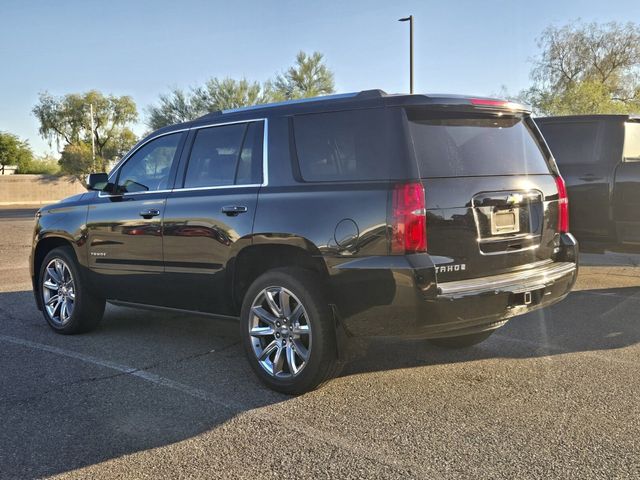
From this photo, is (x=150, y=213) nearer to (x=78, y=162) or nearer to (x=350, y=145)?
(x=350, y=145)

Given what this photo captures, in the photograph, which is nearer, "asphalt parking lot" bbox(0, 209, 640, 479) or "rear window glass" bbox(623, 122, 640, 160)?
"asphalt parking lot" bbox(0, 209, 640, 479)

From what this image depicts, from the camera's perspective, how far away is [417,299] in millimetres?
3500

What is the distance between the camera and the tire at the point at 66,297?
564 cm

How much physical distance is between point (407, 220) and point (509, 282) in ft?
2.87

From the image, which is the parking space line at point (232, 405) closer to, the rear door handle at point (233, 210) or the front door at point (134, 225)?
the front door at point (134, 225)

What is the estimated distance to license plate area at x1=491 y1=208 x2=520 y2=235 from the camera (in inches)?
154

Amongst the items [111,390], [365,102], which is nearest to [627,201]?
[365,102]

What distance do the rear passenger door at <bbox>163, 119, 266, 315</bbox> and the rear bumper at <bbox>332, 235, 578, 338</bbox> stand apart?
951 millimetres

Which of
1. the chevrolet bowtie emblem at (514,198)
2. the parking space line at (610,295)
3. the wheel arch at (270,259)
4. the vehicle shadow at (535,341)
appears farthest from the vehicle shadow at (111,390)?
the parking space line at (610,295)

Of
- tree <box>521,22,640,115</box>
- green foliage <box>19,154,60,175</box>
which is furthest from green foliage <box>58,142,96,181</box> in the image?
tree <box>521,22,640,115</box>

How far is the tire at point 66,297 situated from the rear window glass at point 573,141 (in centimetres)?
572

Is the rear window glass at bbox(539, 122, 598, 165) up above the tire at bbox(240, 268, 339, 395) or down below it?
above

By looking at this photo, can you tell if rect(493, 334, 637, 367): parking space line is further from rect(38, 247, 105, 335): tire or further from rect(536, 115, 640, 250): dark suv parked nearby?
rect(38, 247, 105, 335): tire

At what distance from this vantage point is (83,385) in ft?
14.0
